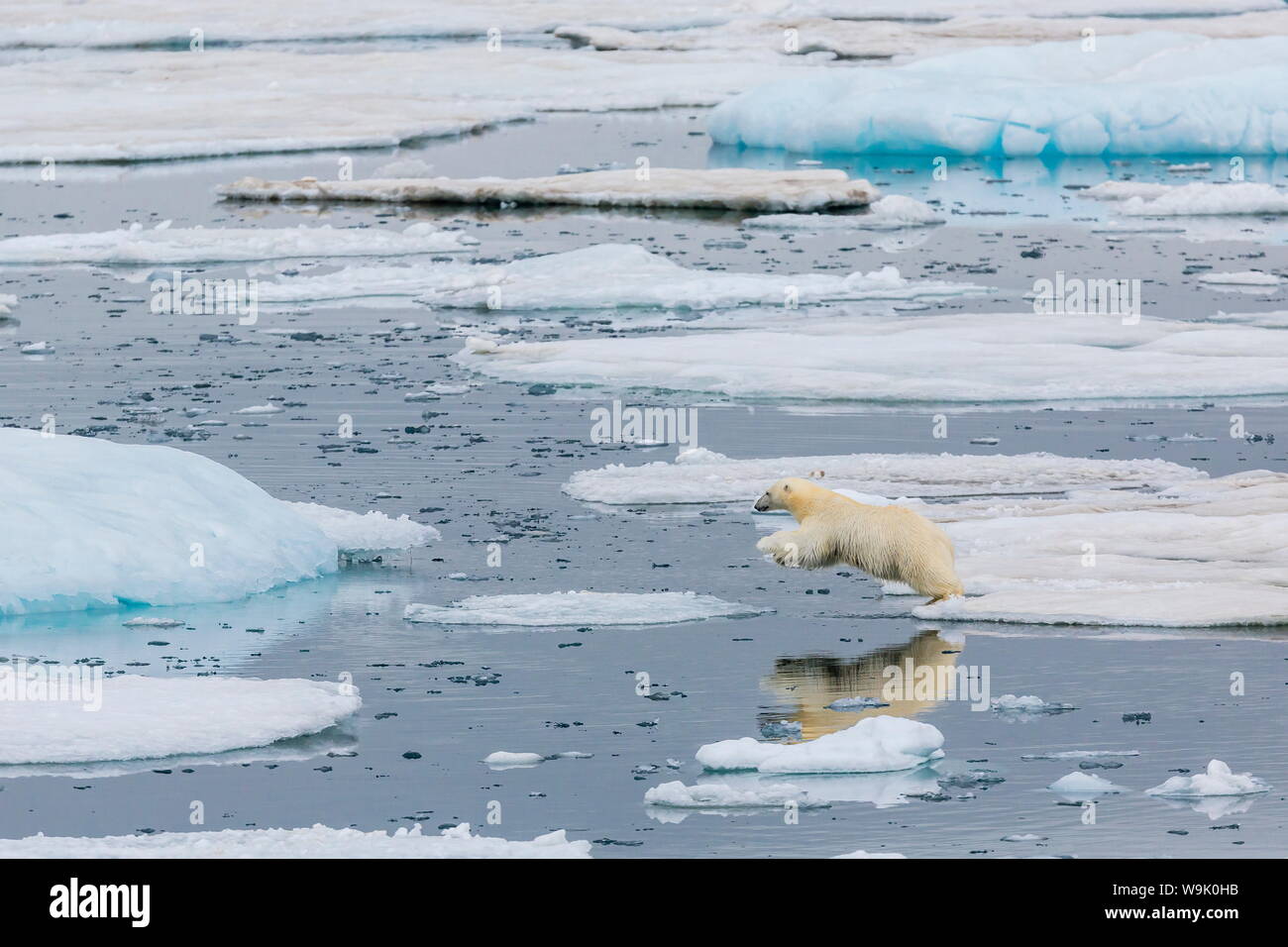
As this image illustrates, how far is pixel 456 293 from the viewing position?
14625mm

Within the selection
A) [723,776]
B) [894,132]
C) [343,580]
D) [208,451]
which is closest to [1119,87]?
[894,132]

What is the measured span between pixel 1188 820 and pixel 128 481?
427cm

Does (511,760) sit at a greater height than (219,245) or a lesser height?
lesser

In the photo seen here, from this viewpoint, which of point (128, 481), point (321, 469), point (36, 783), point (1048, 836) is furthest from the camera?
point (321, 469)

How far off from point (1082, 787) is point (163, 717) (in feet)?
8.71

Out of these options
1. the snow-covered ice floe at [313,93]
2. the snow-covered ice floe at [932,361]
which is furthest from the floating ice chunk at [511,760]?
the snow-covered ice floe at [313,93]

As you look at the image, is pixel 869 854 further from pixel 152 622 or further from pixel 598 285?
pixel 598 285

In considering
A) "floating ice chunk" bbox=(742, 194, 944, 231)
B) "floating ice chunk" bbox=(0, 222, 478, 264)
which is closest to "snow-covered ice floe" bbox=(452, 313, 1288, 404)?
"floating ice chunk" bbox=(0, 222, 478, 264)

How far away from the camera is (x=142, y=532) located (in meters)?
7.80

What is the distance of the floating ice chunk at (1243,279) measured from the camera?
49.0ft

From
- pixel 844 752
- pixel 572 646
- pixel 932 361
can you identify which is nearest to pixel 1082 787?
pixel 844 752

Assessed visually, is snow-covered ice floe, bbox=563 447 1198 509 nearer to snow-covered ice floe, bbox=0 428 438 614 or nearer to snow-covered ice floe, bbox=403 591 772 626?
snow-covered ice floe, bbox=0 428 438 614

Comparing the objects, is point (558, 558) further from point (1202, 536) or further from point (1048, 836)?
point (1048, 836)

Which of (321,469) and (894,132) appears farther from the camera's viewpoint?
(894,132)
